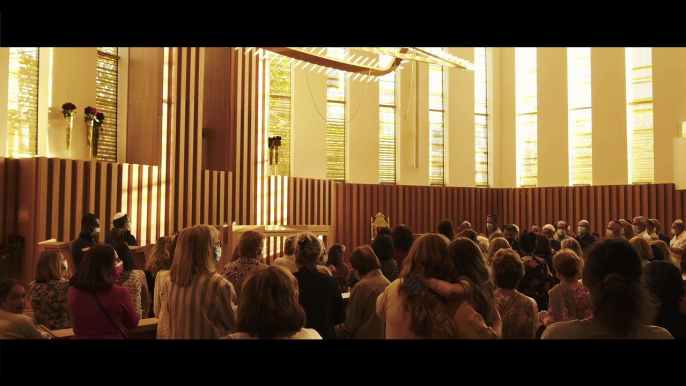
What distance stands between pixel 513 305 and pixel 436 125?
46.2 ft

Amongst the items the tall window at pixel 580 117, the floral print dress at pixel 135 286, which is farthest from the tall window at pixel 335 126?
the floral print dress at pixel 135 286

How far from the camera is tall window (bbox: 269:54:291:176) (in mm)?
14867

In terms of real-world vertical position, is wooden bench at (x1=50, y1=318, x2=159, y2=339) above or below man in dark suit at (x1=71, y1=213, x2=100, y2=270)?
below

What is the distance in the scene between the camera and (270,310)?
2223 mm

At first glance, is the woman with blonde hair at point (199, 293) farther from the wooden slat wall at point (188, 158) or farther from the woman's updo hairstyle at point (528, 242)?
→ the wooden slat wall at point (188, 158)

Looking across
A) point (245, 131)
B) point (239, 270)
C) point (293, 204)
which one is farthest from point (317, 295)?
point (293, 204)

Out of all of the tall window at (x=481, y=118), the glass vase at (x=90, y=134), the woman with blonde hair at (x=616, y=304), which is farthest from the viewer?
the tall window at (x=481, y=118)

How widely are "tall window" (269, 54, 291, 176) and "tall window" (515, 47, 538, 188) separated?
277 inches

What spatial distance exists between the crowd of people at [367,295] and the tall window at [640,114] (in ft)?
41.3

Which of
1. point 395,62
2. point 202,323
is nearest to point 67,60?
point 395,62

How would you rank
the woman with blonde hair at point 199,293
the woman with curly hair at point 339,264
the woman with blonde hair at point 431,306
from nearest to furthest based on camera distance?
the woman with blonde hair at point 431,306, the woman with blonde hair at point 199,293, the woman with curly hair at point 339,264

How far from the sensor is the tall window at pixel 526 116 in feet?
57.9

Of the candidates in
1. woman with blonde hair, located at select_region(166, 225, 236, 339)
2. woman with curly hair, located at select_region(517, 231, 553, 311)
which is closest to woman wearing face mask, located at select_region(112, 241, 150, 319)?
woman with blonde hair, located at select_region(166, 225, 236, 339)

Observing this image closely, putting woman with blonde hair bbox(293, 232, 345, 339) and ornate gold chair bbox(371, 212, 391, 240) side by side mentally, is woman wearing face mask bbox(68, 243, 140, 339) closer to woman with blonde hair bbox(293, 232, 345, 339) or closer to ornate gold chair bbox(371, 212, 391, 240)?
woman with blonde hair bbox(293, 232, 345, 339)
